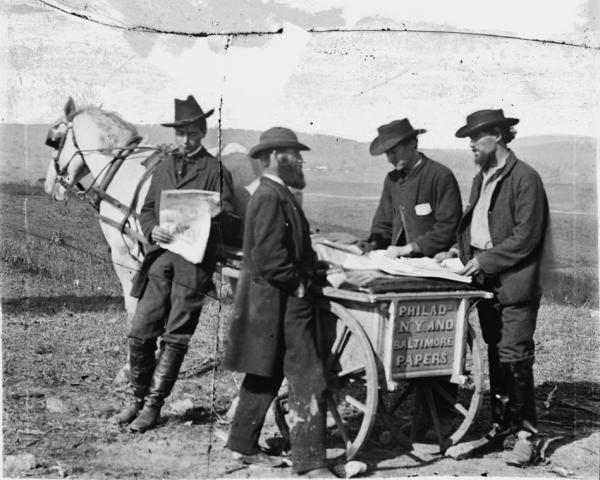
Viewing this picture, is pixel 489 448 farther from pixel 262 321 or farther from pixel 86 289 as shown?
pixel 86 289

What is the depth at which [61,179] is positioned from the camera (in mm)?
6492

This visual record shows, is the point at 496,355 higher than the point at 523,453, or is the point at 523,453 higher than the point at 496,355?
the point at 496,355

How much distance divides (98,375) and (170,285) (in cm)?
122

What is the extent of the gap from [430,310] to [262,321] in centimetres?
98

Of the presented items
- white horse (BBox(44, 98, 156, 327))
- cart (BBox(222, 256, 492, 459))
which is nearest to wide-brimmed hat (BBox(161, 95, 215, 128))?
white horse (BBox(44, 98, 156, 327))

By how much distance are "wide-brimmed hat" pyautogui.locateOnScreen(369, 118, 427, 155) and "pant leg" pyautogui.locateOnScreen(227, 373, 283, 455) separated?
1.71 metres

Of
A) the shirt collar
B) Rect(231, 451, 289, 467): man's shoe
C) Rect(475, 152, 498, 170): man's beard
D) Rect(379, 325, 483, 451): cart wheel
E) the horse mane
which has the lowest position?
Rect(231, 451, 289, 467): man's shoe

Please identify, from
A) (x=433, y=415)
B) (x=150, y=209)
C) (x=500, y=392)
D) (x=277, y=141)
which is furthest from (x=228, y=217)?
(x=500, y=392)

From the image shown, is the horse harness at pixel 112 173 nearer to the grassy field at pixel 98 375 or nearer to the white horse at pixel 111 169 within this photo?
the white horse at pixel 111 169

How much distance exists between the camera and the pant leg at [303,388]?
4730 mm

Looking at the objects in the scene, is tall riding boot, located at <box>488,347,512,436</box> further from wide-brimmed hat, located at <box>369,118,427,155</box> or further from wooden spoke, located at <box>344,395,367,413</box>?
wide-brimmed hat, located at <box>369,118,427,155</box>

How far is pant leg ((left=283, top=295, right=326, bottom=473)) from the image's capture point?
4730 mm

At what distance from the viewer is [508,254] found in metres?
5.20

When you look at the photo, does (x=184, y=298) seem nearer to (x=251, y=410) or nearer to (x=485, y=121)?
(x=251, y=410)
